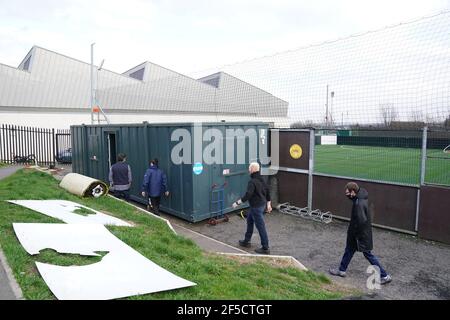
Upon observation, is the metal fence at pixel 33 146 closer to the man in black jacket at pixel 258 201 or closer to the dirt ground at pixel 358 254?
the dirt ground at pixel 358 254

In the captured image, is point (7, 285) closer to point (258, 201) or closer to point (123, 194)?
point (258, 201)

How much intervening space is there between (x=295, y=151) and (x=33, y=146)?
702 inches

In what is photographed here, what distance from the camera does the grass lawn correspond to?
3555 millimetres

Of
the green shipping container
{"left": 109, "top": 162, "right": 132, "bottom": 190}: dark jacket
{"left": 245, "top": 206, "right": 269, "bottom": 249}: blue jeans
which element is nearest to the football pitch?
the green shipping container

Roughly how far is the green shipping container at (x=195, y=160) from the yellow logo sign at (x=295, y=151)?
0.85 metres

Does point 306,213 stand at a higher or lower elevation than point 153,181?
lower

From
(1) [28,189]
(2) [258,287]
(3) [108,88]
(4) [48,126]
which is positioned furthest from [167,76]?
(2) [258,287]

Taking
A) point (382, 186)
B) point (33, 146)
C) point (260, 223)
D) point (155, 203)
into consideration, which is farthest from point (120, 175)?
point (33, 146)

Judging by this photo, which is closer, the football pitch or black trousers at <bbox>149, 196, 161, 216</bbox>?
black trousers at <bbox>149, 196, 161, 216</bbox>

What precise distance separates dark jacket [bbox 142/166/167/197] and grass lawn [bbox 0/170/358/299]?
2028 mm

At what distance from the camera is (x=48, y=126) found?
83.1 feet

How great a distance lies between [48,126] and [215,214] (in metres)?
21.3

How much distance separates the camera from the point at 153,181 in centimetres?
870

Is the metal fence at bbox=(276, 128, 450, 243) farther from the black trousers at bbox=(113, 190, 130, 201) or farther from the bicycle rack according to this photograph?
the black trousers at bbox=(113, 190, 130, 201)
